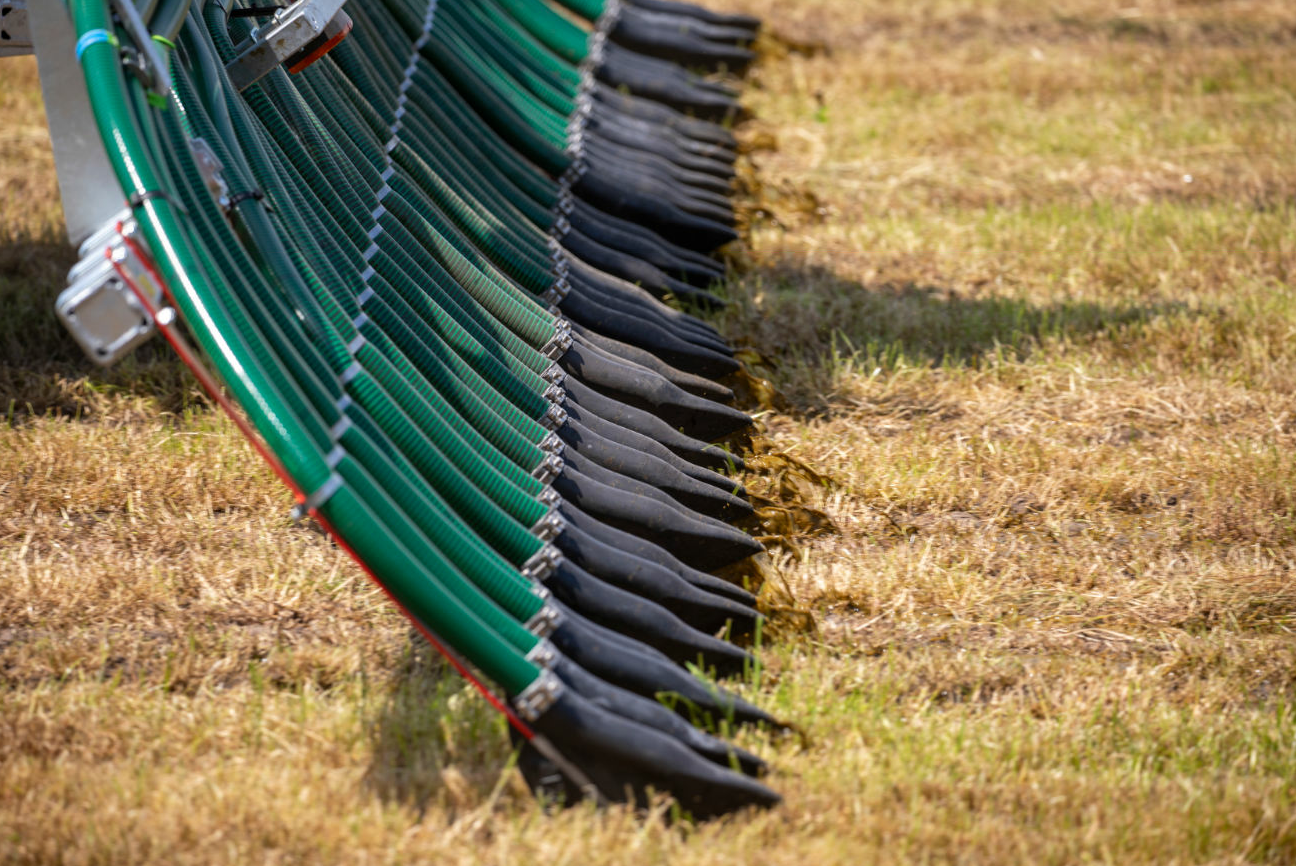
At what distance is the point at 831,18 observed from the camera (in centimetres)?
879

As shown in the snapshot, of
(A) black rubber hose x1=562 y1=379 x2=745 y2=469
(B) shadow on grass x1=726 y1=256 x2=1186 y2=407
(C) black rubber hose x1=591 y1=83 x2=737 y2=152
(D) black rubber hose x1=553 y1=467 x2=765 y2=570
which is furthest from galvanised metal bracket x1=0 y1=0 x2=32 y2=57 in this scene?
(C) black rubber hose x1=591 y1=83 x2=737 y2=152

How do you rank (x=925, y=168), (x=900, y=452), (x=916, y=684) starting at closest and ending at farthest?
(x=916, y=684) → (x=900, y=452) → (x=925, y=168)

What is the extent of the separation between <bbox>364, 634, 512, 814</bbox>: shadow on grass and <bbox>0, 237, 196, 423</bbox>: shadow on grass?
1758 millimetres

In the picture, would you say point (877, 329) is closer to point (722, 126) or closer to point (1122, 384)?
point (1122, 384)

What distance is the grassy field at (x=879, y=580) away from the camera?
8.20ft

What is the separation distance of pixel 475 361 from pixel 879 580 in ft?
4.01

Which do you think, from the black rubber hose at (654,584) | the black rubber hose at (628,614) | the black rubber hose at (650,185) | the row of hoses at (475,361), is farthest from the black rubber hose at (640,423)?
the black rubber hose at (650,185)

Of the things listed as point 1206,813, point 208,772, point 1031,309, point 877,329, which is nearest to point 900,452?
point 877,329

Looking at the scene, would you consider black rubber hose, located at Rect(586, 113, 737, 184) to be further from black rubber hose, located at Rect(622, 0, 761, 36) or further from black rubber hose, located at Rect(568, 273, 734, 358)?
black rubber hose, located at Rect(622, 0, 761, 36)

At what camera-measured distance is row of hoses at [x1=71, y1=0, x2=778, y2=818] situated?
2488 mm

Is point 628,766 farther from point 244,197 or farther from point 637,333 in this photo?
point 637,333

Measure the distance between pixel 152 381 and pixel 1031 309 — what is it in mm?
3232

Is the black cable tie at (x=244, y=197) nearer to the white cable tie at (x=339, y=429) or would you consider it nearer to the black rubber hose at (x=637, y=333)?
the white cable tie at (x=339, y=429)

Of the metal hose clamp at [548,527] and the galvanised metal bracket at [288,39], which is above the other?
the galvanised metal bracket at [288,39]
